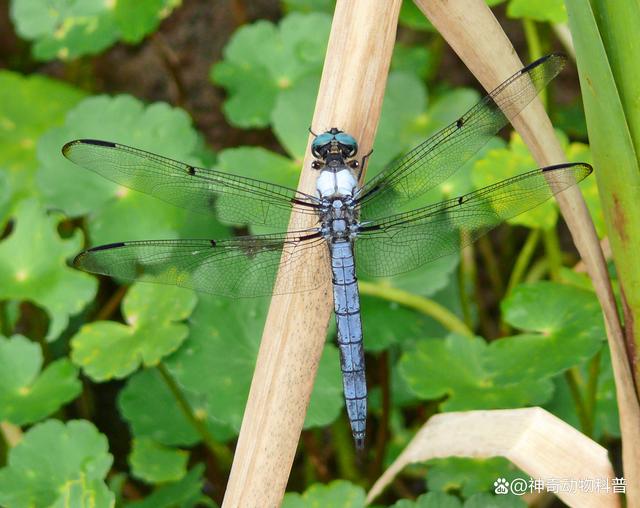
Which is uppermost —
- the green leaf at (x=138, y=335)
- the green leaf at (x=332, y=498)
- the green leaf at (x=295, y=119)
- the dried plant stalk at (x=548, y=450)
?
the green leaf at (x=295, y=119)

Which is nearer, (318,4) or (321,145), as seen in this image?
(321,145)

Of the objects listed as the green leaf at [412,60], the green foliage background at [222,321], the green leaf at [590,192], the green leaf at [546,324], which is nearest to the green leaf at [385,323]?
the green foliage background at [222,321]

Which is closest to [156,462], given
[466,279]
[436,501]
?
[436,501]

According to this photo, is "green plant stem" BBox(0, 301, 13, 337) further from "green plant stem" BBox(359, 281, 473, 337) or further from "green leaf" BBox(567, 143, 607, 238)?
"green leaf" BBox(567, 143, 607, 238)

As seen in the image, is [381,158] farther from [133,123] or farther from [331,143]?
[331,143]

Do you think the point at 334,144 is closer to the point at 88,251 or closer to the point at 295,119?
the point at 88,251

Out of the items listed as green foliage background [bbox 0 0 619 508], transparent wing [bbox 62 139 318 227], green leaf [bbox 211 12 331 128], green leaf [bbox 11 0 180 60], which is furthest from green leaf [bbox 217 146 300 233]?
green leaf [bbox 11 0 180 60]

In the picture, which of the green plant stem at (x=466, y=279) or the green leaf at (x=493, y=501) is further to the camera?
the green plant stem at (x=466, y=279)

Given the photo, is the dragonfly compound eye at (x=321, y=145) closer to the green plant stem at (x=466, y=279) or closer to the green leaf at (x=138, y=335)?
the green leaf at (x=138, y=335)
